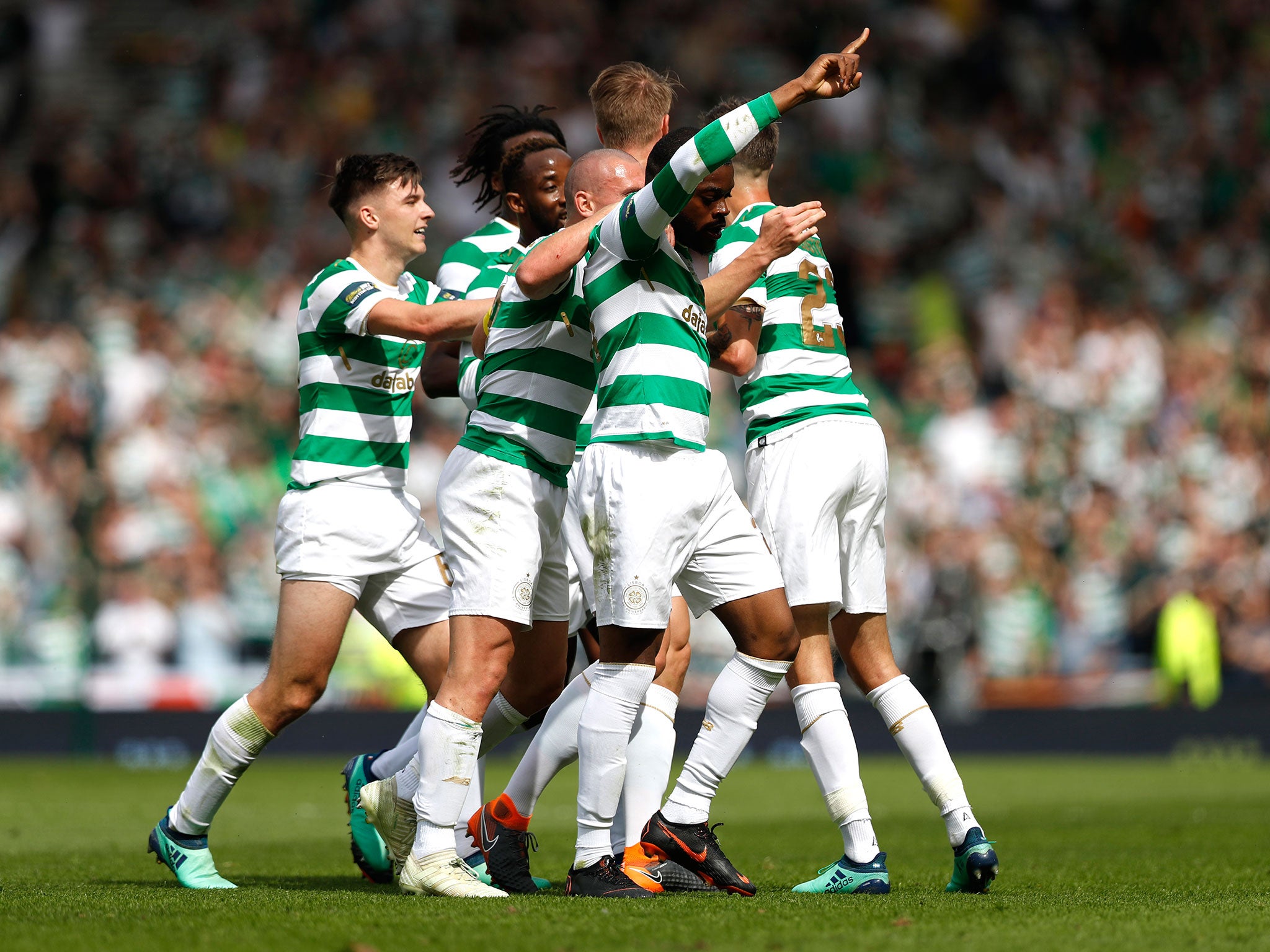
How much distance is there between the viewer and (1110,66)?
61.6 feet

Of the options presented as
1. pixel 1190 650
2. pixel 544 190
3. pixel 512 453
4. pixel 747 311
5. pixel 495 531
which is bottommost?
pixel 1190 650

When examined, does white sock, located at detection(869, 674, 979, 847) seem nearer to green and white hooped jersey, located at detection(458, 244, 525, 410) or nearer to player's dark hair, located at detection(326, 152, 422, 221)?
green and white hooped jersey, located at detection(458, 244, 525, 410)

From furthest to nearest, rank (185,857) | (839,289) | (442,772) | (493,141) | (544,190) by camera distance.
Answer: (839,289)
(493,141)
(544,190)
(185,857)
(442,772)

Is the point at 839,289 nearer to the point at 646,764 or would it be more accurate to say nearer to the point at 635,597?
the point at 646,764

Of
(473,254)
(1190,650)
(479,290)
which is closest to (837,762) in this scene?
(479,290)

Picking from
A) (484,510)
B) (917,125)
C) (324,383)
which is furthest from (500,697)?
(917,125)

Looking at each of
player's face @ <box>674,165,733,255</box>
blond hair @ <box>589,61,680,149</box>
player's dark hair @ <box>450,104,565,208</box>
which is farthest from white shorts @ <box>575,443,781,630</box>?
player's dark hair @ <box>450,104,565,208</box>

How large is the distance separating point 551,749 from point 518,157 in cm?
230

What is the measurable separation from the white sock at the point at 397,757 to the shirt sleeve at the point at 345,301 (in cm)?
155

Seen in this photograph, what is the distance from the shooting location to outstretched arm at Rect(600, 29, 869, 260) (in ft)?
16.6

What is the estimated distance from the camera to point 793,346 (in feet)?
19.7

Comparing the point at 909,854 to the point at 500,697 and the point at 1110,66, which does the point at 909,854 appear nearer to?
the point at 500,697

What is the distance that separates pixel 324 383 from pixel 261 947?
2483mm

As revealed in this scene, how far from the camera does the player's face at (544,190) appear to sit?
21.2 ft
